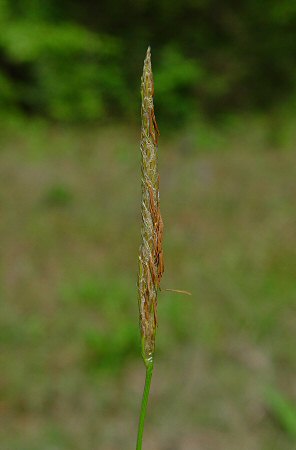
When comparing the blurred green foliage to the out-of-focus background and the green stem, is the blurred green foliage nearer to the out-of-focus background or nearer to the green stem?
the out-of-focus background

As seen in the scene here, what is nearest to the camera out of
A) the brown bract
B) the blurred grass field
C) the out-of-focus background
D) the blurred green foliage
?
the brown bract

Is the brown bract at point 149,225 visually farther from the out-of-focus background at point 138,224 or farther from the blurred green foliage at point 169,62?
the blurred green foliage at point 169,62

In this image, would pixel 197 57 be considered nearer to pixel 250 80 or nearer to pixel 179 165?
pixel 250 80

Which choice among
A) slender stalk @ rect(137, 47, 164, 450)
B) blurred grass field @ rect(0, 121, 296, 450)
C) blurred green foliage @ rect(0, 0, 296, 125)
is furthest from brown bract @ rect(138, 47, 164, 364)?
blurred green foliage @ rect(0, 0, 296, 125)

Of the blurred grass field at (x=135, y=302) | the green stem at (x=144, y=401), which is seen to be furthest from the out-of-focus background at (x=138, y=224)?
the green stem at (x=144, y=401)

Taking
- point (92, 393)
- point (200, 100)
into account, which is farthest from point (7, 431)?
point (200, 100)
